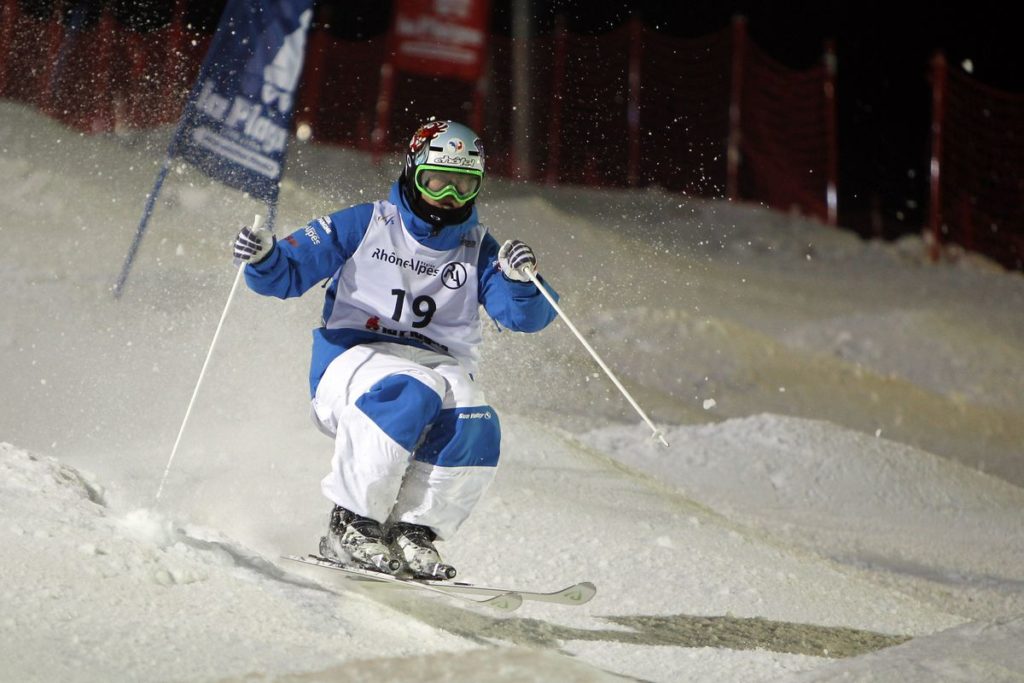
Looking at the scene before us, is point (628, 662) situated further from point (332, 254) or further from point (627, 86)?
point (627, 86)

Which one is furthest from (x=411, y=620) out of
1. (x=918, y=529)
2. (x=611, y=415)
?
(x=611, y=415)

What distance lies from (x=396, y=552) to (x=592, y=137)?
13251 mm

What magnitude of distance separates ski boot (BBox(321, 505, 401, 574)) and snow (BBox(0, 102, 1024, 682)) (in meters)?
0.10

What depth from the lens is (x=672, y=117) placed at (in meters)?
16.2

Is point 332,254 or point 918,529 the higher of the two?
point 332,254

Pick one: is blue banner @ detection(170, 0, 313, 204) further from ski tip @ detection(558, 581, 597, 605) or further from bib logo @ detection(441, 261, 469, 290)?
ski tip @ detection(558, 581, 597, 605)

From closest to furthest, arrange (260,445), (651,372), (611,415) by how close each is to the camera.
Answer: (260,445) < (611,415) < (651,372)

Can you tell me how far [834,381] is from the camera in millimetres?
10523

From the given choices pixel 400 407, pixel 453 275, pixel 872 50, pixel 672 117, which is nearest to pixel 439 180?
pixel 453 275

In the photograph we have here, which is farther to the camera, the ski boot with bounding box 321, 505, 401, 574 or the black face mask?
the black face mask

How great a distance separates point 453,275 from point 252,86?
12.5ft

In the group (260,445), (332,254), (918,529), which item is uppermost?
(332,254)

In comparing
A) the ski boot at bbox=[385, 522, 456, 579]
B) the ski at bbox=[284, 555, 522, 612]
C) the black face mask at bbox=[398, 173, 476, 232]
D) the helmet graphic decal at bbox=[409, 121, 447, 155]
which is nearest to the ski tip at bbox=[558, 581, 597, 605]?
the ski at bbox=[284, 555, 522, 612]

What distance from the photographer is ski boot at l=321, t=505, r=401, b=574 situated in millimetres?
4008
